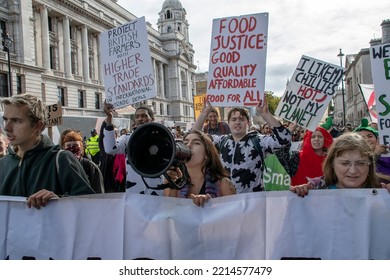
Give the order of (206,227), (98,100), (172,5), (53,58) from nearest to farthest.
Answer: (206,227) < (53,58) < (98,100) < (172,5)

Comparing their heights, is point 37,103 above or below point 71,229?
above

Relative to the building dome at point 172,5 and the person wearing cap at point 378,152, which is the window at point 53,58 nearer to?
the person wearing cap at point 378,152

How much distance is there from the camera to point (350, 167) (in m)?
2.47

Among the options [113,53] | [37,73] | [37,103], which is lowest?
[37,103]

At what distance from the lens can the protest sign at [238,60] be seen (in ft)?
13.1

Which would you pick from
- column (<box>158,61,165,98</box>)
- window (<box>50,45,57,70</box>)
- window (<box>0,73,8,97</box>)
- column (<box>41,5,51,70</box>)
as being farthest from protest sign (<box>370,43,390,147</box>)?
column (<box>158,61,165,98</box>)

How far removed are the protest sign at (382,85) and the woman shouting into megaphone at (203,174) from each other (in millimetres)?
1435

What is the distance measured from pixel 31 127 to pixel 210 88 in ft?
7.02

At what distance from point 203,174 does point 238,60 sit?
158cm

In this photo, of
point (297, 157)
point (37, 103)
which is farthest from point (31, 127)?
point (297, 157)

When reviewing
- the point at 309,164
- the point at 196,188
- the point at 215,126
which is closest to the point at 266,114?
the point at 196,188

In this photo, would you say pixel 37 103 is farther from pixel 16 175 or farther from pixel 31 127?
pixel 16 175

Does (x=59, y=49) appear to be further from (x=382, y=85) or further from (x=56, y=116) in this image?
(x=382, y=85)

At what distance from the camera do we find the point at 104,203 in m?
2.42
